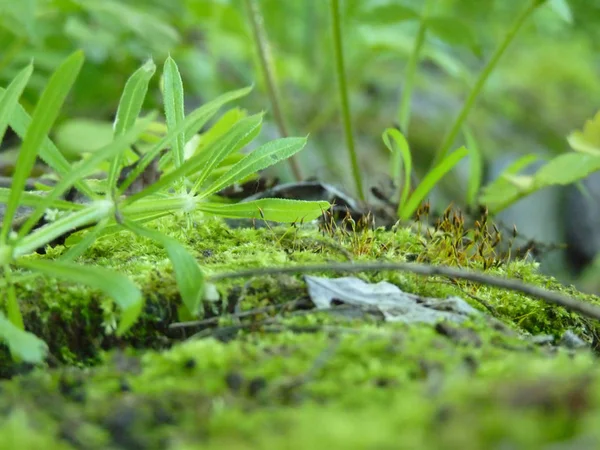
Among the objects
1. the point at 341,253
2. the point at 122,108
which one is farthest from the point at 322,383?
the point at 122,108

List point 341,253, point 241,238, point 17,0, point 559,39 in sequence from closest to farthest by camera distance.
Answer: point 341,253
point 241,238
point 17,0
point 559,39

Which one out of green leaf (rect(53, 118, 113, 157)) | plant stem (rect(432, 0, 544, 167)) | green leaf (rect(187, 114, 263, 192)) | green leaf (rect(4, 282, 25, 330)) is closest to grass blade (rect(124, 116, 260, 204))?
green leaf (rect(187, 114, 263, 192))

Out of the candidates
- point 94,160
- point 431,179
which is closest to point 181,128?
point 94,160

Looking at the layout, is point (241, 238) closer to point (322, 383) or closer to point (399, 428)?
point (322, 383)

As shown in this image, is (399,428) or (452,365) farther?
(452,365)

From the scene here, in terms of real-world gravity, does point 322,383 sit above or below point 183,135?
below
